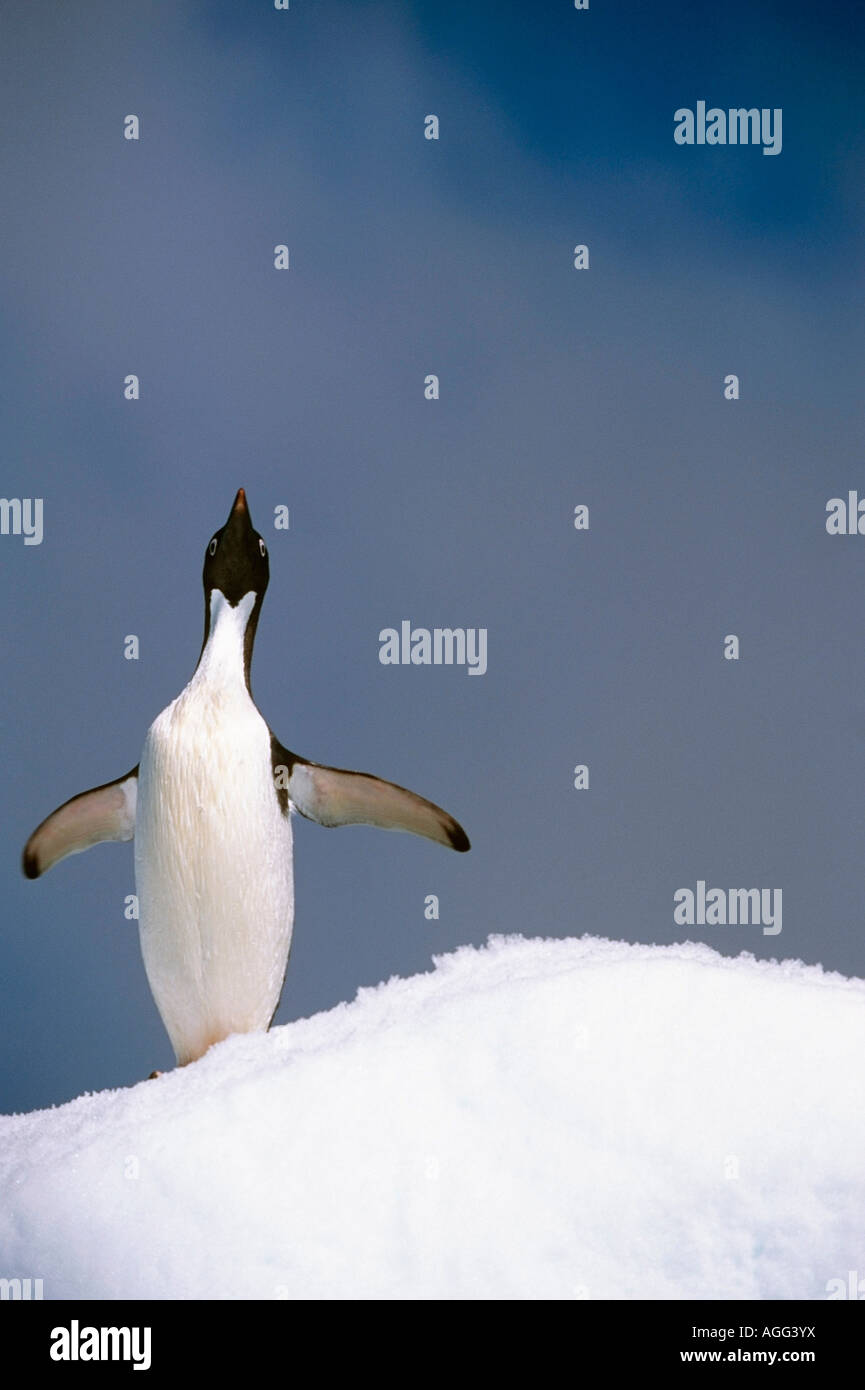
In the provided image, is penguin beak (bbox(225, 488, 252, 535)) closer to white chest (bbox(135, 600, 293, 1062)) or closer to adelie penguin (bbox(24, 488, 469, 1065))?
adelie penguin (bbox(24, 488, 469, 1065))

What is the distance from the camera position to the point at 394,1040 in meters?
1.45

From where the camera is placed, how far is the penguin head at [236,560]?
2426mm

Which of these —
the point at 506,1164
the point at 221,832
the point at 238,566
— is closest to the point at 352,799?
the point at 221,832

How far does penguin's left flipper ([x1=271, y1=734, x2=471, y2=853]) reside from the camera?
249cm

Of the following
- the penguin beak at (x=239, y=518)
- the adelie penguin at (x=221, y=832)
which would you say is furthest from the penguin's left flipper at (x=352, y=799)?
the penguin beak at (x=239, y=518)

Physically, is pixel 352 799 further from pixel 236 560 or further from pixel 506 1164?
pixel 506 1164

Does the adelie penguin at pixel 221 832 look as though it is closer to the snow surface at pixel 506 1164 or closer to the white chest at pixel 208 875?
the white chest at pixel 208 875

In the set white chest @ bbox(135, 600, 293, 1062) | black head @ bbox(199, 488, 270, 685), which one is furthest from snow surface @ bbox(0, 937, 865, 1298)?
black head @ bbox(199, 488, 270, 685)

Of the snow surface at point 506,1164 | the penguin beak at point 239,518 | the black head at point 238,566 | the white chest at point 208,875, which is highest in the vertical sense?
the penguin beak at point 239,518

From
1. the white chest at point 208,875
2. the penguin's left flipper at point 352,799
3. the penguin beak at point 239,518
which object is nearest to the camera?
the white chest at point 208,875

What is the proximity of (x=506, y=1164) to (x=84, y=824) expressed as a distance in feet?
5.07

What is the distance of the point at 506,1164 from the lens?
1.28 metres

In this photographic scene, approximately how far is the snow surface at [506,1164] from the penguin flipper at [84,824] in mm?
1110
